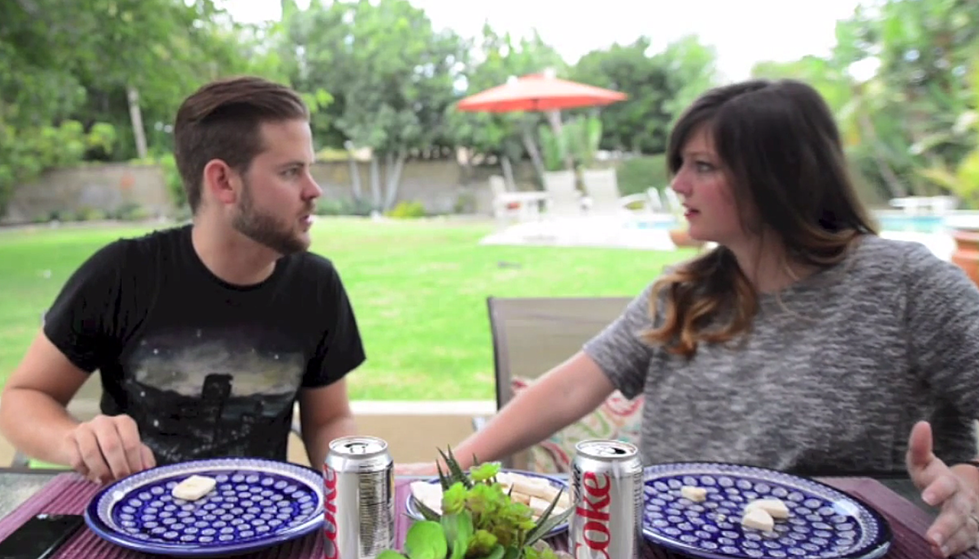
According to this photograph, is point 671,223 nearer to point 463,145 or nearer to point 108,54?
point 463,145

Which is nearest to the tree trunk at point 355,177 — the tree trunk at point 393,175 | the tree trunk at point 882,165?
the tree trunk at point 393,175

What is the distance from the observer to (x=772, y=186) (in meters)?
1.42

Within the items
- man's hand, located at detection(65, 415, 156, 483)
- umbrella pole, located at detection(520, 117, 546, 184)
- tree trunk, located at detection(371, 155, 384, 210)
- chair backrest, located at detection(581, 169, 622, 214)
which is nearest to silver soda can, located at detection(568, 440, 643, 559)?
man's hand, located at detection(65, 415, 156, 483)

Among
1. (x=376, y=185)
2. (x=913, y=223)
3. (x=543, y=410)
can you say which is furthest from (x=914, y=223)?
(x=543, y=410)

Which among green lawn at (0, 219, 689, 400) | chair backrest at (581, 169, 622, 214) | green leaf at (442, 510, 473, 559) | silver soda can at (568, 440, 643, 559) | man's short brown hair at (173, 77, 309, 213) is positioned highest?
man's short brown hair at (173, 77, 309, 213)

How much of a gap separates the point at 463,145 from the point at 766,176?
441 inches

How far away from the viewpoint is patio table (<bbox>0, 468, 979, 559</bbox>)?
0.88m

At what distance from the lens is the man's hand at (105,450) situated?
1063 millimetres

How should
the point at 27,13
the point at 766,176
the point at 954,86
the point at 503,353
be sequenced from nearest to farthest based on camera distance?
the point at 766,176 < the point at 503,353 < the point at 27,13 < the point at 954,86

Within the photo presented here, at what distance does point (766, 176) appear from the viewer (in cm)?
143

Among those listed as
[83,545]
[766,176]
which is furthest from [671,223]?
[83,545]

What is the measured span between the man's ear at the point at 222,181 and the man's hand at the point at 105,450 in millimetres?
530

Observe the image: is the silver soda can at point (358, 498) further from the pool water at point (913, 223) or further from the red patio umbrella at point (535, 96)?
the red patio umbrella at point (535, 96)

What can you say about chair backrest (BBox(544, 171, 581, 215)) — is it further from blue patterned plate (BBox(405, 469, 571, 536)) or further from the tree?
blue patterned plate (BBox(405, 469, 571, 536))
